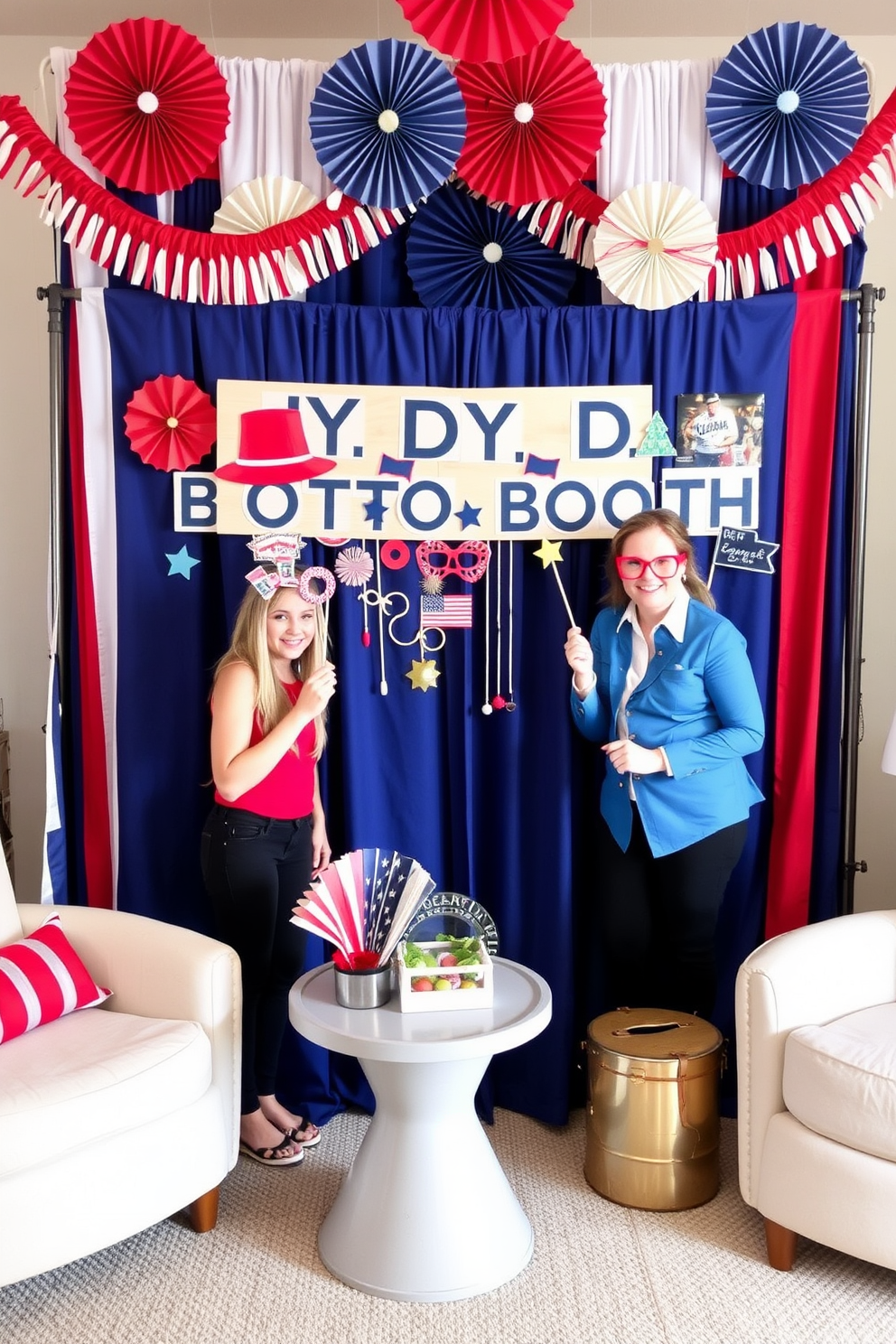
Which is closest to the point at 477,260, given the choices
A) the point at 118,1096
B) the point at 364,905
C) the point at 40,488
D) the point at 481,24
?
the point at 481,24

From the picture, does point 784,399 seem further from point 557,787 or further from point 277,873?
point 277,873

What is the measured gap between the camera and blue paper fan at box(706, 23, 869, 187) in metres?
2.58

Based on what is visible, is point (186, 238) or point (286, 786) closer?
point (286, 786)

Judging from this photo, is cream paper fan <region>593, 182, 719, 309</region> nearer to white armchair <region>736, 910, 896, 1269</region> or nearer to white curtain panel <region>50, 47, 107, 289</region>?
white curtain panel <region>50, 47, 107, 289</region>

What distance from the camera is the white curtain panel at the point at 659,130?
8.79 ft

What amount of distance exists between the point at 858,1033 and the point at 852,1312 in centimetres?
48

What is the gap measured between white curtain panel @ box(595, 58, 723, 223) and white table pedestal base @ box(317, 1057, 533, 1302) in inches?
80.0

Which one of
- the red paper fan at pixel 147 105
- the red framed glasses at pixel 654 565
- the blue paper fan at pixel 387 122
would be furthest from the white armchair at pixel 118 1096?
the blue paper fan at pixel 387 122

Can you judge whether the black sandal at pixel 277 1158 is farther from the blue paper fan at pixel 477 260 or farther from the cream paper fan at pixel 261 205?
the cream paper fan at pixel 261 205

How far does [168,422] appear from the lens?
2.67 meters

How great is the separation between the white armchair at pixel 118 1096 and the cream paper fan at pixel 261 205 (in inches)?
61.2

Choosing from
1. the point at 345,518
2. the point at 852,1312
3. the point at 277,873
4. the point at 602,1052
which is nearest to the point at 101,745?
the point at 277,873

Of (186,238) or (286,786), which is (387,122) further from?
(286,786)

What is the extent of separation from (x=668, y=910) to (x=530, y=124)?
185 cm
